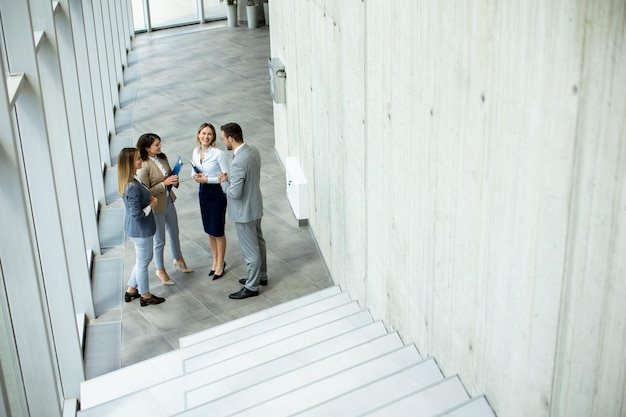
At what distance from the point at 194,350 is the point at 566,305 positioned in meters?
3.96

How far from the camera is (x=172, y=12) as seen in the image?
22875 mm

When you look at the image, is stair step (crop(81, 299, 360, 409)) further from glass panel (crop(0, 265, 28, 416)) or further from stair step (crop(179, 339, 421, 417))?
stair step (crop(179, 339, 421, 417))

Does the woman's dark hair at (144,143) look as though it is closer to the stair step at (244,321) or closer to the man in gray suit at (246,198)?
the man in gray suit at (246,198)

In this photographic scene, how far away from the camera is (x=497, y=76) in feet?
12.6

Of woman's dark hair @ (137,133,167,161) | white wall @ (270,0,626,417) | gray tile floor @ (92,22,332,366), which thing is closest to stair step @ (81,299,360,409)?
white wall @ (270,0,626,417)

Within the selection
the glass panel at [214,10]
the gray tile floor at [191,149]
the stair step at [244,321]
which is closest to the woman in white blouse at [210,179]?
the gray tile floor at [191,149]

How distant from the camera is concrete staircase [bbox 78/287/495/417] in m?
4.89

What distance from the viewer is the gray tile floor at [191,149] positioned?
8.52 meters

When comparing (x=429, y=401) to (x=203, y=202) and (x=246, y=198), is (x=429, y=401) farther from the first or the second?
(x=203, y=202)

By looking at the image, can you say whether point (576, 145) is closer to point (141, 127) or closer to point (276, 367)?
point (276, 367)

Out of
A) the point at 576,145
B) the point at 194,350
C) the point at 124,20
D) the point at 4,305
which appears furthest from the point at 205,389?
the point at 124,20

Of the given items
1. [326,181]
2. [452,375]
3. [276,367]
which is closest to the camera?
[452,375]

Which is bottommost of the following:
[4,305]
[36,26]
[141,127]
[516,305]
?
[141,127]

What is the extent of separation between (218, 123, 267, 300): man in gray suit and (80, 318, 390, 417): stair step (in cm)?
208
